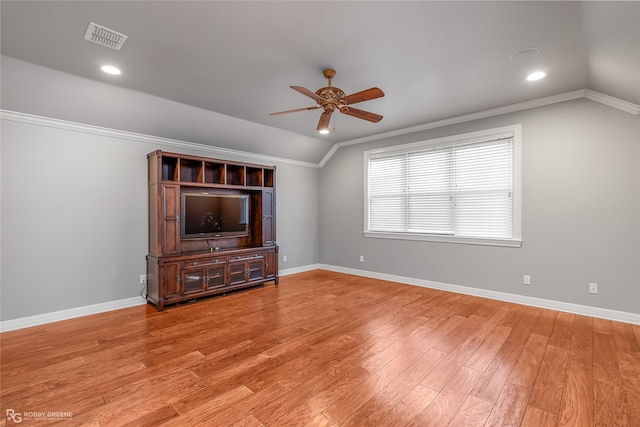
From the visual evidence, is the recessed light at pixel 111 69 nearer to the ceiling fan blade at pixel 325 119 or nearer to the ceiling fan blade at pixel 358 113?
the ceiling fan blade at pixel 325 119

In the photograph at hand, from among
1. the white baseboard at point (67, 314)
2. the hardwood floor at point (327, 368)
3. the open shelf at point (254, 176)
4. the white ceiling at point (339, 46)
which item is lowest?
the hardwood floor at point (327, 368)

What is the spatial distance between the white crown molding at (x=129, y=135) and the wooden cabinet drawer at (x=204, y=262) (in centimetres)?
184

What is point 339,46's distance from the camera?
8.24ft

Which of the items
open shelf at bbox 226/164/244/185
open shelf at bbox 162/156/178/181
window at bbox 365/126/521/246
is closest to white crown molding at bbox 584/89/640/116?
window at bbox 365/126/521/246

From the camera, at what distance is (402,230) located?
5.33m

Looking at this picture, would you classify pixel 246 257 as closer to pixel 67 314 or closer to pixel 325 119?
pixel 67 314

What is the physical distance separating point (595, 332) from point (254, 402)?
3.55 m

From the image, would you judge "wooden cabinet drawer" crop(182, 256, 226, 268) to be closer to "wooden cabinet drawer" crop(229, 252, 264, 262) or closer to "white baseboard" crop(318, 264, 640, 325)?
"wooden cabinet drawer" crop(229, 252, 264, 262)

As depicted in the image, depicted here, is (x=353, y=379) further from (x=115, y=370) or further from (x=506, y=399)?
(x=115, y=370)

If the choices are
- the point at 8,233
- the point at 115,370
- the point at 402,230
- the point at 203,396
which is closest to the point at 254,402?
the point at 203,396

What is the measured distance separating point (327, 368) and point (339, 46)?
9.04 feet

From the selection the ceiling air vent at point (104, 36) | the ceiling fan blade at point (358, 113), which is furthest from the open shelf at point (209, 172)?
the ceiling fan blade at point (358, 113)

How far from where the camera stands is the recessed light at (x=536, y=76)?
307cm

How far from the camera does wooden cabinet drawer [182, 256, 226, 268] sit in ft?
13.6
